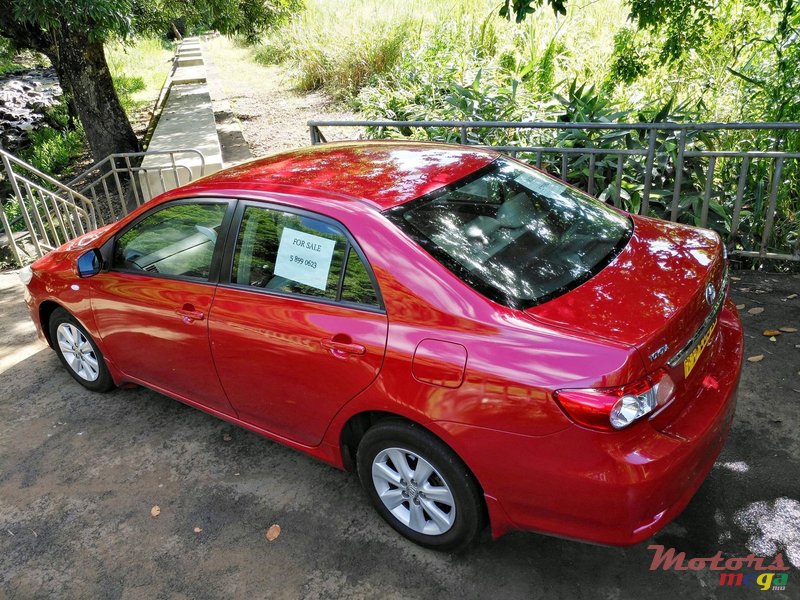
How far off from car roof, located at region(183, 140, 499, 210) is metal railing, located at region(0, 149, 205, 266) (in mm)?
4676

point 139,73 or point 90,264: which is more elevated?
point 90,264

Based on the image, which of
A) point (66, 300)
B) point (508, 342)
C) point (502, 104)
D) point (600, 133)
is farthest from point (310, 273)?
point (502, 104)

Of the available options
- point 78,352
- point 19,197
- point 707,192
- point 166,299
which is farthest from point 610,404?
point 19,197

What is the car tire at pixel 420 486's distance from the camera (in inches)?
104

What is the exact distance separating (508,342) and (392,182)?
111 cm

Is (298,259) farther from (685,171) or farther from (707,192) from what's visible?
(685,171)

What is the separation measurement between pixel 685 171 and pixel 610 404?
→ 4725 millimetres

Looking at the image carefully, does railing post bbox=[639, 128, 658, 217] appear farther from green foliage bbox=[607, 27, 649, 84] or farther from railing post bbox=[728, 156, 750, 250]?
green foliage bbox=[607, 27, 649, 84]

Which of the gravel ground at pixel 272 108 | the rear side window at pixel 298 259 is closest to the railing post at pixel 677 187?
the rear side window at pixel 298 259

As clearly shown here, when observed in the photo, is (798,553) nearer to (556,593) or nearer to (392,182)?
(556,593)

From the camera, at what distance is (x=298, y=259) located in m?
3.08

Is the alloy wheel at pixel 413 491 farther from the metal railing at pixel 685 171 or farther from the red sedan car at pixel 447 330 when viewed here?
the metal railing at pixel 685 171

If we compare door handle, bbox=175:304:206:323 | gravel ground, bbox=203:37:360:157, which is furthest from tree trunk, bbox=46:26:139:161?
door handle, bbox=175:304:206:323

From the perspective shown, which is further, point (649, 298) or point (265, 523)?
point (265, 523)
